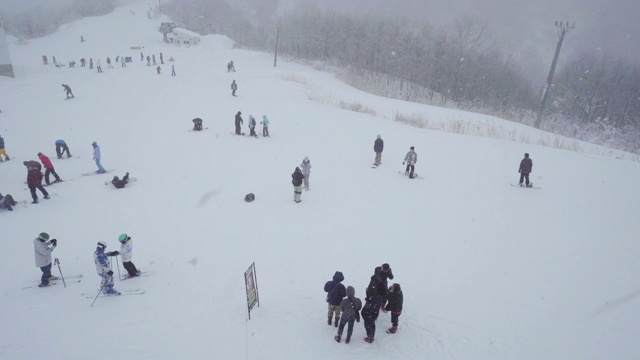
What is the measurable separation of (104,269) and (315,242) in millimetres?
5898

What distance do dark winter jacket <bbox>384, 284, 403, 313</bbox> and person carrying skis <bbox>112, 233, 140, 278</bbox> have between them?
22.1ft

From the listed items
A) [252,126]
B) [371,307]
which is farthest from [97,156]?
[371,307]

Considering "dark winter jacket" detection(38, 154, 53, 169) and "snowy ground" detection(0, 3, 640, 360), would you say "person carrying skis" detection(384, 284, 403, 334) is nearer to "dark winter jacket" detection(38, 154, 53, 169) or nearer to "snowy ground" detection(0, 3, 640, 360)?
"snowy ground" detection(0, 3, 640, 360)

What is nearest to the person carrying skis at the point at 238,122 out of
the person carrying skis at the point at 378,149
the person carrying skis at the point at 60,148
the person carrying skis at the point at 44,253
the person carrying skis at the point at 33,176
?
the person carrying skis at the point at 378,149

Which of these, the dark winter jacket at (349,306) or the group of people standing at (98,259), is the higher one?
the dark winter jacket at (349,306)

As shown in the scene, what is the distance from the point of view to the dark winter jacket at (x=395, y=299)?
7555 millimetres

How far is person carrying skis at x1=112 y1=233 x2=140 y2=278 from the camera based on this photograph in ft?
29.7

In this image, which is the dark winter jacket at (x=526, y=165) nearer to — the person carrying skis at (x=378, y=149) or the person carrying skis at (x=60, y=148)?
the person carrying skis at (x=378, y=149)

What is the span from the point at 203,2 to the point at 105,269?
136 metres

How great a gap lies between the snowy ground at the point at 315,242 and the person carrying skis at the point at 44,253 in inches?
14.7

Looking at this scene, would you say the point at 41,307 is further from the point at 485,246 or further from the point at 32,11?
the point at 32,11

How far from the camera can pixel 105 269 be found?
28.0 ft

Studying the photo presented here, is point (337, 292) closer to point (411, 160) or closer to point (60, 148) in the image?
point (411, 160)

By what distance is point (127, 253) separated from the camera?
921 cm
